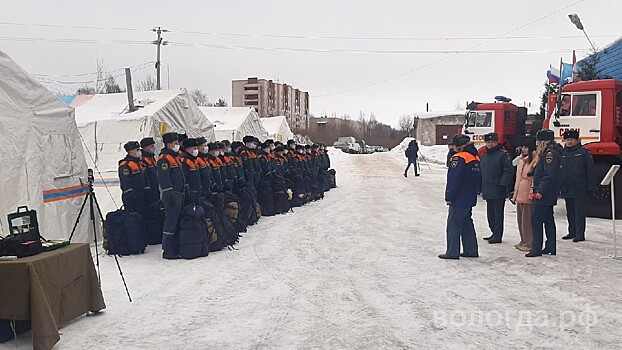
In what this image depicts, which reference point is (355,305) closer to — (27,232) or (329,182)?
(27,232)

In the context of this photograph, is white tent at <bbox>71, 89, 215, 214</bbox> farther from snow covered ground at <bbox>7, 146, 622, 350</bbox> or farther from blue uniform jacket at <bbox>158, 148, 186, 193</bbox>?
snow covered ground at <bbox>7, 146, 622, 350</bbox>

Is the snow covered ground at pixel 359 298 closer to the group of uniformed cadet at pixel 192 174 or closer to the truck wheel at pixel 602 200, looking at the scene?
the group of uniformed cadet at pixel 192 174

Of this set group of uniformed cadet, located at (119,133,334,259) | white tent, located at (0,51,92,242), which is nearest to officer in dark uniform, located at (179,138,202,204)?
group of uniformed cadet, located at (119,133,334,259)

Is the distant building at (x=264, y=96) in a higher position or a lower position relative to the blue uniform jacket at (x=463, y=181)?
higher

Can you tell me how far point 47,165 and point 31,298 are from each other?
4700 mm

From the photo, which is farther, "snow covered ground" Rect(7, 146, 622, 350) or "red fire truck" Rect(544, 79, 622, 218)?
"red fire truck" Rect(544, 79, 622, 218)

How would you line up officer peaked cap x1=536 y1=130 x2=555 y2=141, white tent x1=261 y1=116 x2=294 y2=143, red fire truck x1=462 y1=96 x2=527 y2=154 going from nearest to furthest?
officer peaked cap x1=536 y1=130 x2=555 y2=141, red fire truck x1=462 y1=96 x2=527 y2=154, white tent x1=261 y1=116 x2=294 y2=143

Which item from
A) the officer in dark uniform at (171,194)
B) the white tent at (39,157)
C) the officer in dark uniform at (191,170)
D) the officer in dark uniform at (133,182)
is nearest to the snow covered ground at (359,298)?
the officer in dark uniform at (171,194)

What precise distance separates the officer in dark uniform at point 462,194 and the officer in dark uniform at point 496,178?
126cm

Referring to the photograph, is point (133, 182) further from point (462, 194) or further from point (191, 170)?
point (462, 194)

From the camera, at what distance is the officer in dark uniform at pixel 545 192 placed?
8.09 meters

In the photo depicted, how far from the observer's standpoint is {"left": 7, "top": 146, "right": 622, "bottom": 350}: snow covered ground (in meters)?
5.05

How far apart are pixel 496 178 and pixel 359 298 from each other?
419cm

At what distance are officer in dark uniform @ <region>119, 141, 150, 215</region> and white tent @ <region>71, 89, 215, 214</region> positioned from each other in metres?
3.11
